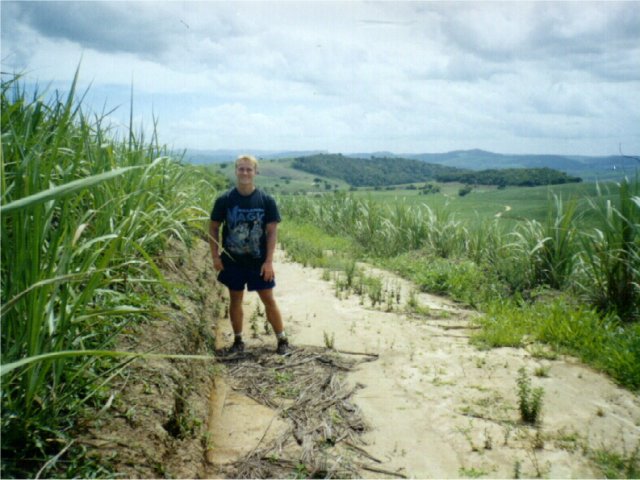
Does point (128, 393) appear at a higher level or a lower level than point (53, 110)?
lower

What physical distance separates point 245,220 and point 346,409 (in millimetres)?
1886

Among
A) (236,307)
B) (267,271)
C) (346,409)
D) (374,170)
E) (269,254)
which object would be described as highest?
(374,170)

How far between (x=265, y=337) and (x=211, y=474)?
2454 mm

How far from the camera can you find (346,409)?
3.56 m

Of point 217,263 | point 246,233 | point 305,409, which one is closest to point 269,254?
point 246,233

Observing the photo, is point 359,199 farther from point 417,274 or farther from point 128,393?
point 128,393

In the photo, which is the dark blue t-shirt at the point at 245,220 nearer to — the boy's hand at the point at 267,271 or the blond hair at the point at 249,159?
the boy's hand at the point at 267,271

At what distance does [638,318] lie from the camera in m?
5.12

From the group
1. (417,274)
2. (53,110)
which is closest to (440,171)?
(417,274)

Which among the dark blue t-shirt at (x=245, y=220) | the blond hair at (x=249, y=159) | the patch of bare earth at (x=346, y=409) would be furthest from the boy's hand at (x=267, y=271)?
the blond hair at (x=249, y=159)

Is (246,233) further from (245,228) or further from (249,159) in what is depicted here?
(249,159)

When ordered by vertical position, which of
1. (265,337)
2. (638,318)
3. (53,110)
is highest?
(53,110)

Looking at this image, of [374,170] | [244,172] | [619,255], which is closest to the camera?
[244,172]

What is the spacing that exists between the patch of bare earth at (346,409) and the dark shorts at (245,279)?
355mm
